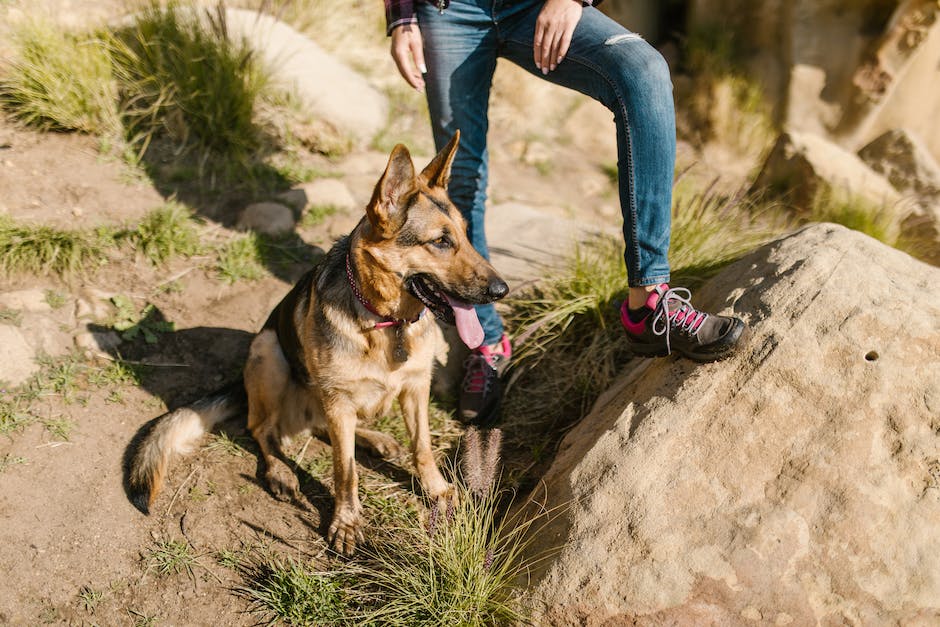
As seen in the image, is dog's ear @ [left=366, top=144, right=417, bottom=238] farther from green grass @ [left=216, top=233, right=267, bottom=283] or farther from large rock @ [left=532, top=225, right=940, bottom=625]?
green grass @ [left=216, top=233, right=267, bottom=283]

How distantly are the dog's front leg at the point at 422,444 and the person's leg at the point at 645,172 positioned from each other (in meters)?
1.15

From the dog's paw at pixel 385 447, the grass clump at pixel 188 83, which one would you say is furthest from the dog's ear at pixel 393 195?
the grass clump at pixel 188 83

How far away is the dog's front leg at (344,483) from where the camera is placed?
10.5 ft

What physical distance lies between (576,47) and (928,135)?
7.77 meters

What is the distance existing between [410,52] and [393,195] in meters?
0.97

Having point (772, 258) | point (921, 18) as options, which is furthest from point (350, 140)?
point (921, 18)

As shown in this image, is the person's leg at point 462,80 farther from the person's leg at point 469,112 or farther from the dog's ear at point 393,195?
the dog's ear at point 393,195

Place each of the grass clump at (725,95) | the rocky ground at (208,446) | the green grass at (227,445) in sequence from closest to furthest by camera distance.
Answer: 1. the rocky ground at (208,446)
2. the green grass at (227,445)
3. the grass clump at (725,95)

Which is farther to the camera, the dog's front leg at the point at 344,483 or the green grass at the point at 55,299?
the green grass at the point at 55,299

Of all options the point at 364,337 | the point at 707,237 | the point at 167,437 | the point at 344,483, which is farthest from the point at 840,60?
the point at 167,437

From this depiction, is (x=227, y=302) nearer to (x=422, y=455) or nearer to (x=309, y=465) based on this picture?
(x=309, y=465)

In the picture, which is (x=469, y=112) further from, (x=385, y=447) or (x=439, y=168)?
(x=385, y=447)

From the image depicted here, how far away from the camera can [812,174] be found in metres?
6.30

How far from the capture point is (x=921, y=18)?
7484mm
